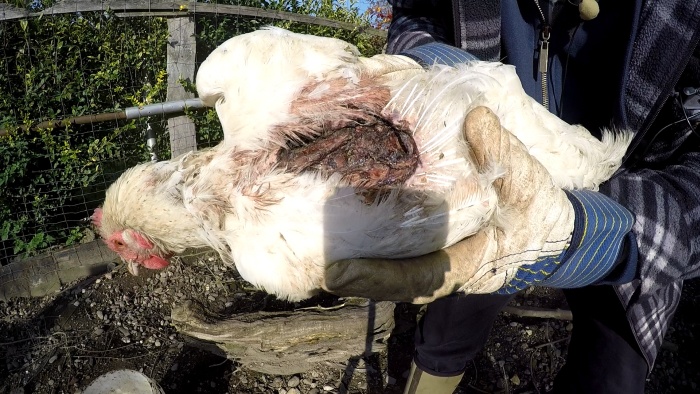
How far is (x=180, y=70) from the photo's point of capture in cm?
352

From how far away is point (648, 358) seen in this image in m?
1.79

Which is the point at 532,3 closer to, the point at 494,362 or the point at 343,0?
the point at 494,362

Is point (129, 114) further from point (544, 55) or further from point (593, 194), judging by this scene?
point (593, 194)

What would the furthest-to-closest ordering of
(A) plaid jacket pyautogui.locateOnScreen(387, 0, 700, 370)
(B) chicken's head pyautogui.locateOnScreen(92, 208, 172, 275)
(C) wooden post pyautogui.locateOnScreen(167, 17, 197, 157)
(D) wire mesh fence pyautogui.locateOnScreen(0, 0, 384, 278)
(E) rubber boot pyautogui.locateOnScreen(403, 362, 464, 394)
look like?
1. (C) wooden post pyautogui.locateOnScreen(167, 17, 197, 157)
2. (D) wire mesh fence pyautogui.locateOnScreen(0, 0, 384, 278)
3. (E) rubber boot pyautogui.locateOnScreen(403, 362, 464, 394)
4. (B) chicken's head pyautogui.locateOnScreen(92, 208, 172, 275)
5. (A) plaid jacket pyautogui.locateOnScreen(387, 0, 700, 370)

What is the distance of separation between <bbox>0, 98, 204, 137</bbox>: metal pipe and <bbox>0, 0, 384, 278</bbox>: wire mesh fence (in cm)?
1

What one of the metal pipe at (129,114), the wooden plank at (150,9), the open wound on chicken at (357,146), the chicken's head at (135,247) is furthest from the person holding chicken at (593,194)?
the metal pipe at (129,114)

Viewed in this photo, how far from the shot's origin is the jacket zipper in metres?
1.80

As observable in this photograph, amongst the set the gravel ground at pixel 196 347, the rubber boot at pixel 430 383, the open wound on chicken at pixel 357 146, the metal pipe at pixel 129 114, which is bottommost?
the gravel ground at pixel 196 347

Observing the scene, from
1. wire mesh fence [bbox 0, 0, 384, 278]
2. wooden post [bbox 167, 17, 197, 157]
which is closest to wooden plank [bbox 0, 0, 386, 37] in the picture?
wire mesh fence [bbox 0, 0, 384, 278]

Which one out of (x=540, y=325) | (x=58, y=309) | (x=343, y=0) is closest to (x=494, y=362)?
(x=540, y=325)

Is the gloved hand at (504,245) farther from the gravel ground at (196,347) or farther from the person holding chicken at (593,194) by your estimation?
the gravel ground at (196,347)

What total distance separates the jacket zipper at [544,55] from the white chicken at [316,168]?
52cm

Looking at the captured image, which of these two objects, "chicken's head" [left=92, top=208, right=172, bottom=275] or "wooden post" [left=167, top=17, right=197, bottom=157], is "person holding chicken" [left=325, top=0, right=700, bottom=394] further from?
"wooden post" [left=167, top=17, right=197, bottom=157]

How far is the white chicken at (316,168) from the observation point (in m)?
1.32
